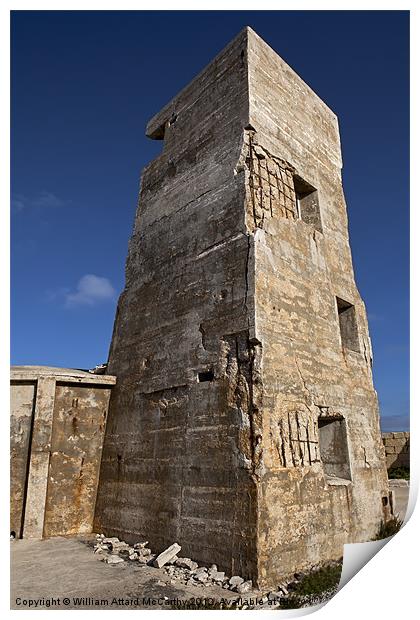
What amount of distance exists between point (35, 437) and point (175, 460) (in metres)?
2.38

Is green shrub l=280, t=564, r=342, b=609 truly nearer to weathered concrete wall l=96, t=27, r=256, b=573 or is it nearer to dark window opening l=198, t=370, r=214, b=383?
weathered concrete wall l=96, t=27, r=256, b=573

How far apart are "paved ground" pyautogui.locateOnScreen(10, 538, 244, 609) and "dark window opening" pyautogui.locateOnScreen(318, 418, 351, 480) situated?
275cm

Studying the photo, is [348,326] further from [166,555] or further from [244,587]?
[244,587]

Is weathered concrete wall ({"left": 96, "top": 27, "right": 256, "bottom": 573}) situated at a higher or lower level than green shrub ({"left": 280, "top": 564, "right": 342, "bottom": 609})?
higher

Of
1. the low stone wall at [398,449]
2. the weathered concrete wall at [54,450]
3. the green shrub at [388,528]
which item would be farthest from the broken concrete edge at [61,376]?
the low stone wall at [398,449]

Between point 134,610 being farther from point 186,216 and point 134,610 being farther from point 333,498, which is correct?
point 186,216

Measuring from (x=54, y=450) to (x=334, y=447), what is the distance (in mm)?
4132

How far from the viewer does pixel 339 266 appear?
319 inches

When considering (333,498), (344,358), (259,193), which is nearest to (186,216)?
(259,193)

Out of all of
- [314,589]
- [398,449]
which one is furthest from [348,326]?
[398,449]

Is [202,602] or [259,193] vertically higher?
[259,193]

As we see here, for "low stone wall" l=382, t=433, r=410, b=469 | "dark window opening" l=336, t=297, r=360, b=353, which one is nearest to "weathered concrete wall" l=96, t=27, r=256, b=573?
"dark window opening" l=336, t=297, r=360, b=353

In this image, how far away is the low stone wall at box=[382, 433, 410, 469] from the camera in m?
14.1

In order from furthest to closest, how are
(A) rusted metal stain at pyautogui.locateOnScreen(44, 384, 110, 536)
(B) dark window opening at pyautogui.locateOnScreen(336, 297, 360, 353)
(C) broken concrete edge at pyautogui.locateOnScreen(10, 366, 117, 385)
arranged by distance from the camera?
(B) dark window opening at pyautogui.locateOnScreen(336, 297, 360, 353), (C) broken concrete edge at pyautogui.locateOnScreen(10, 366, 117, 385), (A) rusted metal stain at pyautogui.locateOnScreen(44, 384, 110, 536)
